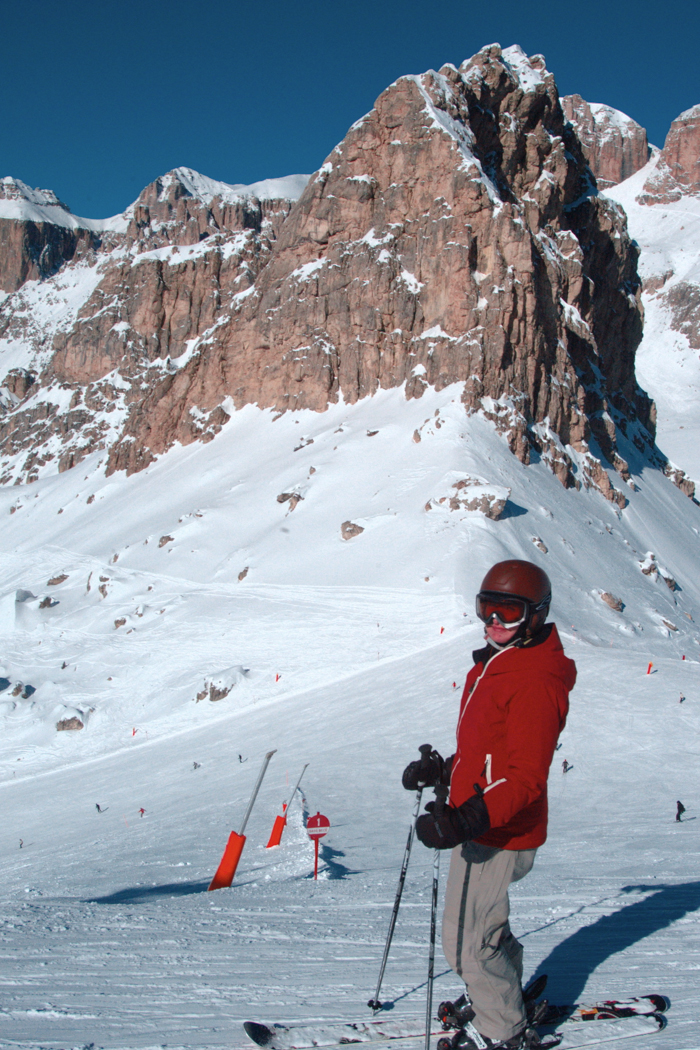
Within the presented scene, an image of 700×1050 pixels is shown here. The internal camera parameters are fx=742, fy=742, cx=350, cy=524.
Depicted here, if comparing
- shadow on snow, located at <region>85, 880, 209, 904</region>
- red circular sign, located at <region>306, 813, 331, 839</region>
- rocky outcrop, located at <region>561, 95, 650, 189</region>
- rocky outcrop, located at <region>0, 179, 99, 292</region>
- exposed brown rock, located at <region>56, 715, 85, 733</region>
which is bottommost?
exposed brown rock, located at <region>56, 715, 85, 733</region>

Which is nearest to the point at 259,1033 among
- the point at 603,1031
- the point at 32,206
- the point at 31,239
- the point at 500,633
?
the point at 603,1031

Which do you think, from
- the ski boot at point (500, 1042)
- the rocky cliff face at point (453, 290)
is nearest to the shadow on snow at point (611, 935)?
the ski boot at point (500, 1042)

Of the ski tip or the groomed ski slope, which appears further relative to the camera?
the groomed ski slope

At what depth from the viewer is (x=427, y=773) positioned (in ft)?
11.6

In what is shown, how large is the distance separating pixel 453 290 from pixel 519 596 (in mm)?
48229

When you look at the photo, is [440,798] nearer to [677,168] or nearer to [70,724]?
[70,724]

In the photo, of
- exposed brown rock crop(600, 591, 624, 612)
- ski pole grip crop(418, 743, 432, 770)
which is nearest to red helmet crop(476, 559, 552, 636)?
ski pole grip crop(418, 743, 432, 770)

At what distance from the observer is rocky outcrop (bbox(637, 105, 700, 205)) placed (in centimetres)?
16175

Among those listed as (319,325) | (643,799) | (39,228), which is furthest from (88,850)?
(39,228)

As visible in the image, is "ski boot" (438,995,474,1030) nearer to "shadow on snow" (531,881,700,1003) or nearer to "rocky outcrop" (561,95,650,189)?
"shadow on snow" (531,881,700,1003)

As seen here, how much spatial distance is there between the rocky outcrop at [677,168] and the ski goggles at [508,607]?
185 m

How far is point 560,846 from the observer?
899cm

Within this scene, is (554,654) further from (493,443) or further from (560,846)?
(493,443)

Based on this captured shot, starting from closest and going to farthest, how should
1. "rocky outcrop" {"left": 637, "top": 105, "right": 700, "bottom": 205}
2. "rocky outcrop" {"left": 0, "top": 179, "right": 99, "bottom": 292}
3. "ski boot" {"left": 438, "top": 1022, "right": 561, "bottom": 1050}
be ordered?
"ski boot" {"left": 438, "top": 1022, "right": 561, "bottom": 1050} < "rocky outcrop" {"left": 0, "top": 179, "right": 99, "bottom": 292} < "rocky outcrop" {"left": 637, "top": 105, "right": 700, "bottom": 205}
